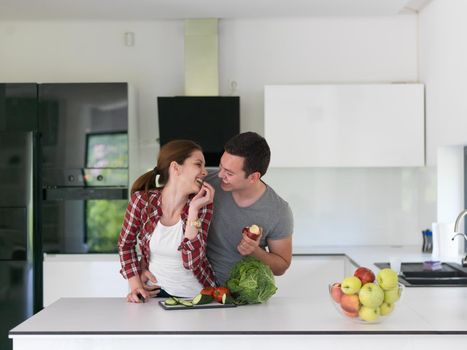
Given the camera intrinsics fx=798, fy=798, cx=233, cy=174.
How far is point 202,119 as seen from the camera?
5543 mm

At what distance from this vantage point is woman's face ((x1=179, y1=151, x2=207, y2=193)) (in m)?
3.22

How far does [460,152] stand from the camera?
5301 mm

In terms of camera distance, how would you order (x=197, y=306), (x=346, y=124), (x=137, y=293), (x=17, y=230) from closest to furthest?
(x=197, y=306)
(x=137, y=293)
(x=17, y=230)
(x=346, y=124)

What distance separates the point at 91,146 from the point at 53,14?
1.01m

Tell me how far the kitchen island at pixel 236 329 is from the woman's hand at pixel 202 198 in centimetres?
40

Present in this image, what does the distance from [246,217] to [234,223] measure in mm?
57

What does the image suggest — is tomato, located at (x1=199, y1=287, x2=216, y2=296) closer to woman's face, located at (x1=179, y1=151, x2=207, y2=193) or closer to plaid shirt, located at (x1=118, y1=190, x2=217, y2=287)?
plaid shirt, located at (x1=118, y1=190, x2=217, y2=287)

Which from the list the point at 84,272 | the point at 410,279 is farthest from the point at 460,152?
the point at 84,272

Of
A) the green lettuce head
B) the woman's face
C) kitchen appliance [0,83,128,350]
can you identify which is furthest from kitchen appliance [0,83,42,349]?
the green lettuce head

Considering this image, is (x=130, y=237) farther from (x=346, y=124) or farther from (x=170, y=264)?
(x=346, y=124)

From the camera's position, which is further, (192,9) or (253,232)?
(192,9)

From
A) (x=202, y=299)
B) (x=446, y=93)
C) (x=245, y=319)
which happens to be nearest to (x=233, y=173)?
(x=202, y=299)

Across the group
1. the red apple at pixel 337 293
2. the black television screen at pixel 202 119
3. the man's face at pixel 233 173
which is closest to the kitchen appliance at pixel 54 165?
the black television screen at pixel 202 119

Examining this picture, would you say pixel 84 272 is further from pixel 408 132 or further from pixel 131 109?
pixel 408 132
